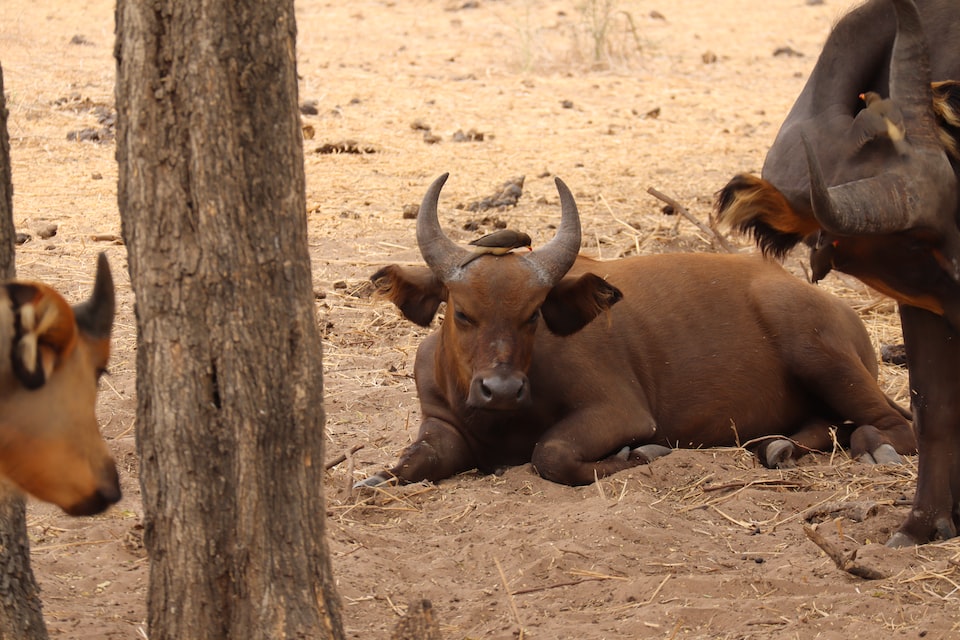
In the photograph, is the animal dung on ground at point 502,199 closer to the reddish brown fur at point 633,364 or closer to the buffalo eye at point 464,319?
the reddish brown fur at point 633,364

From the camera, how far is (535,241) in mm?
10062

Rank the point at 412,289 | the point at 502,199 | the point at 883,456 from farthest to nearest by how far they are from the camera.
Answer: the point at 502,199 < the point at 412,289 < the point at 883,456

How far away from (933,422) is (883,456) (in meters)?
1.32

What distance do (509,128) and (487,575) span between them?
10237mm

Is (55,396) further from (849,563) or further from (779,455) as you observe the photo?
(779,455)

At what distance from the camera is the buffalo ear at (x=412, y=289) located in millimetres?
6773

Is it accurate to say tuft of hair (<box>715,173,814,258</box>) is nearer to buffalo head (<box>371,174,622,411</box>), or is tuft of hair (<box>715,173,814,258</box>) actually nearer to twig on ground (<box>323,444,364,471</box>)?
buffalo head (<box>371,174,622,411</box>)

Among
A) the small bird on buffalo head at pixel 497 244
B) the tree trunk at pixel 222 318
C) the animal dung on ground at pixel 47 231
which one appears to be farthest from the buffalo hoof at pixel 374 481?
the animal dung on ground at pixel 47 231

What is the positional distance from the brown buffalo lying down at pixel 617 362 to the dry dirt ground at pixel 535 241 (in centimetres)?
25

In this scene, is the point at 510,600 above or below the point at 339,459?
above

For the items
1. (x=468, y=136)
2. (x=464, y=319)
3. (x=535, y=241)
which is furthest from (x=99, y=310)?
(x=468, y=136)

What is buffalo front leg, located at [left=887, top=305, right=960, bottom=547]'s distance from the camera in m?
5.16

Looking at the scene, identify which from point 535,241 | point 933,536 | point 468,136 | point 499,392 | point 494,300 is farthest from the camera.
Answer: point 468,136

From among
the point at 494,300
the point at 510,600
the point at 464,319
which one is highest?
the point at 494,300
